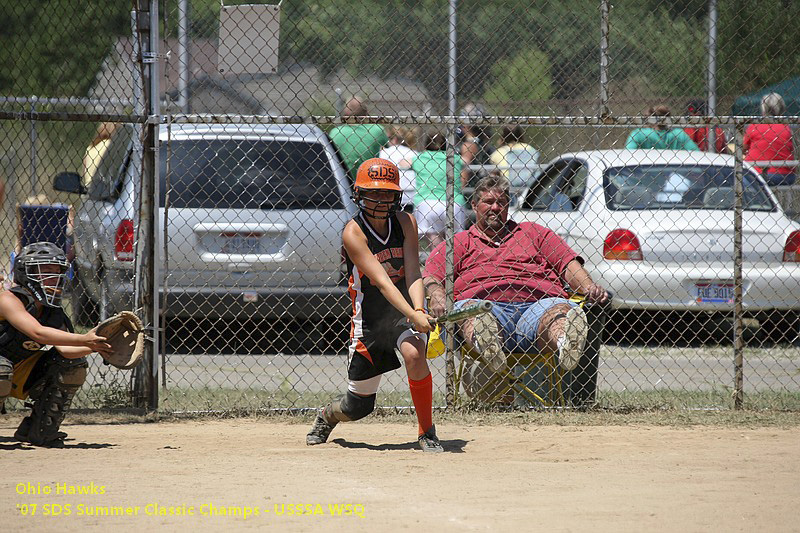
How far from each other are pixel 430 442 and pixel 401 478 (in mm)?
736

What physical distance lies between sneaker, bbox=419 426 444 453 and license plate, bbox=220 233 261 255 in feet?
10.4

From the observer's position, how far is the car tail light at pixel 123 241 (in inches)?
312

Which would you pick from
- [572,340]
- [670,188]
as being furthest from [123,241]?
[670,188]

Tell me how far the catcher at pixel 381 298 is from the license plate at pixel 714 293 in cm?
395

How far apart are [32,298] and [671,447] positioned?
3806 mm

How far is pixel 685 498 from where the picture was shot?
4.61 meters

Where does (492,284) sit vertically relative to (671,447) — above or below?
above

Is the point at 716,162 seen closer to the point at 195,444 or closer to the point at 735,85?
the point at 735,85

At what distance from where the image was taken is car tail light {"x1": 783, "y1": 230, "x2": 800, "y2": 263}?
358 inches

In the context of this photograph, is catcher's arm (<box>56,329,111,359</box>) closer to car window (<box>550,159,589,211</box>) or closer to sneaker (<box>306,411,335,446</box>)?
sneaker (<box>306,411,335,446</box>)

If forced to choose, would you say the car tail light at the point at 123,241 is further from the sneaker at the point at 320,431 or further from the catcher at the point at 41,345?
the sneaker at the point at 320,431

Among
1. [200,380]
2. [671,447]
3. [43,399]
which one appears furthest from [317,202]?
[671,447]

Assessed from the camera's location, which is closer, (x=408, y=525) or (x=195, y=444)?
(x=408, y=525)

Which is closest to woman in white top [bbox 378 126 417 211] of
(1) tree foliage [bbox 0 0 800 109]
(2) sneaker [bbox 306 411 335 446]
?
(1) tree foliage [bbox 0 0 800 109]
